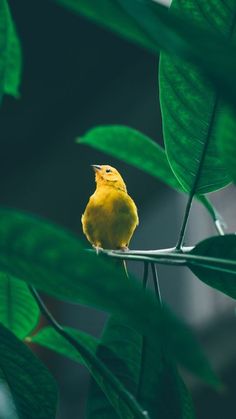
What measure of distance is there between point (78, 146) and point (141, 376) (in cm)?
397

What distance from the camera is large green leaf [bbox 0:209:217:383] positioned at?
272 mm

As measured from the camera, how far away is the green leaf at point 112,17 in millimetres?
330

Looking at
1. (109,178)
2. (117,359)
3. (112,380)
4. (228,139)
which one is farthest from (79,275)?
(109,178)

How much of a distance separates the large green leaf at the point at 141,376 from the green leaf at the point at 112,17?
38cm

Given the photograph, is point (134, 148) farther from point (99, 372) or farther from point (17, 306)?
point (99, 372)

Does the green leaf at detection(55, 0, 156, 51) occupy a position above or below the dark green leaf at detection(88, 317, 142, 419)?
above

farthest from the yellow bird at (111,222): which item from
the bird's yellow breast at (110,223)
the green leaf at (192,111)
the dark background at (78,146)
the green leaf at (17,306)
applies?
the dark background at (78,146)

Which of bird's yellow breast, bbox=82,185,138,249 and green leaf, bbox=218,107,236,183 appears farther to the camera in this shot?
bird's yellow breast, bbox=82,185,138,249

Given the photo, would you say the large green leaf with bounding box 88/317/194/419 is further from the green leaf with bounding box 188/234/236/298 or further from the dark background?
the dark background

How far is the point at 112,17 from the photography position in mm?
333

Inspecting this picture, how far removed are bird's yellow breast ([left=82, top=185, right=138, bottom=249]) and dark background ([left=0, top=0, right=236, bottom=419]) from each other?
7.58 ft

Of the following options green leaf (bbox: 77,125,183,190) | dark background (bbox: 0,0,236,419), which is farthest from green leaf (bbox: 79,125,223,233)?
dark background (bbox: 0,0,236,419)

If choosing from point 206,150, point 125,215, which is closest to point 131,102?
point 125,215

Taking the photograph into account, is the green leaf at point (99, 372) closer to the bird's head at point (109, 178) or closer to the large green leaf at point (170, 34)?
the large green leaf at point (170, 34)
